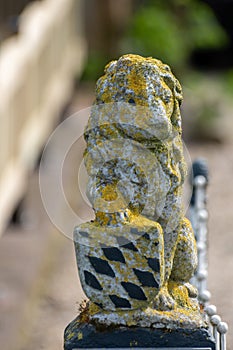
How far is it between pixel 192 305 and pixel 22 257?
459cm

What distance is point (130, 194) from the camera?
12.5 feet

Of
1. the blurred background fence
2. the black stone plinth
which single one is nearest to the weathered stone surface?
the black stone plinth

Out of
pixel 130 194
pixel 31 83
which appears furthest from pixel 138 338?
pixel 31 83

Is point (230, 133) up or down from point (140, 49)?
down

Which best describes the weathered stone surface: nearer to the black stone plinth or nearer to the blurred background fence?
the black stone plinth

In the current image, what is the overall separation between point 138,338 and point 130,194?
596mm

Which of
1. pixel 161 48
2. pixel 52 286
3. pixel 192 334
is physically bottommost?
pixel 52 286

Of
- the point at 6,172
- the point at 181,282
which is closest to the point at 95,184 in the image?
the point at 181,282

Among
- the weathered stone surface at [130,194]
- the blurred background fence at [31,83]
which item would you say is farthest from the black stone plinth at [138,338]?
the blurred background fence at [31,83]

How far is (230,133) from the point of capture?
45.8 ft

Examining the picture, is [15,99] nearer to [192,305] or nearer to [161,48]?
[161,48]

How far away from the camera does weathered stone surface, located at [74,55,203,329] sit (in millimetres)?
3787

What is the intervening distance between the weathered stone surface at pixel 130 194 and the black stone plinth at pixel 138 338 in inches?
1.1

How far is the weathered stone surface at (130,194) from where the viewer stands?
3.79 m
